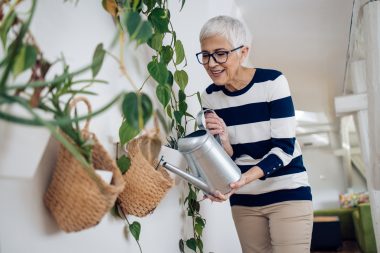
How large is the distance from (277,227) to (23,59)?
105cm

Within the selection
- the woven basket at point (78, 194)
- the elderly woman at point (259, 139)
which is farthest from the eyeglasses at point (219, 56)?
the woven basket at point (78, 194)

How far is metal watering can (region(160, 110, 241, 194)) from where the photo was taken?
1143 mm

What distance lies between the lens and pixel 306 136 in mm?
9672

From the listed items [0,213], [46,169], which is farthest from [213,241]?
[0,213]

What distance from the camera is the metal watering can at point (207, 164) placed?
45.0 inches

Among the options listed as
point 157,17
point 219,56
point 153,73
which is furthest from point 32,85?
point 219,56

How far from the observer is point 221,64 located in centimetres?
133

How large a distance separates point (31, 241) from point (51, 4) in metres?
0.52

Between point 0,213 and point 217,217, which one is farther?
point 217,217

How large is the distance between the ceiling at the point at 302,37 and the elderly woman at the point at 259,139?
1985 mm

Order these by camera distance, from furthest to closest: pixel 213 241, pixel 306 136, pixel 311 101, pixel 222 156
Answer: pixel 306 136, pixel 311 101, pixel 213 241, pixel 222 156

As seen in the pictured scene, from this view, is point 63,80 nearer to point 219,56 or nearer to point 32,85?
point 32,85

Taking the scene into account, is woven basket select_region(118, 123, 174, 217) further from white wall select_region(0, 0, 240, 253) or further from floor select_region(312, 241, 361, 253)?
floor select_region(312, 241, 361, 253)

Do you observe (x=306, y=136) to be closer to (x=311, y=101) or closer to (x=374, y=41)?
(x=311, y=101)
